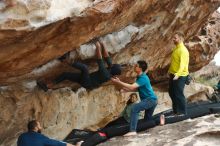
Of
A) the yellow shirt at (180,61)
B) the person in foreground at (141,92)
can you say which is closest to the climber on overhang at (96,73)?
the person in foreground at (141,92)

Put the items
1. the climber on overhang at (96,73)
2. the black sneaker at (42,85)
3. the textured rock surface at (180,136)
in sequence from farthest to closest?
1. the black sneaker at (42,85)
2. the climber on overhang at (96,73)
3. the textured rock surface at (180,136)

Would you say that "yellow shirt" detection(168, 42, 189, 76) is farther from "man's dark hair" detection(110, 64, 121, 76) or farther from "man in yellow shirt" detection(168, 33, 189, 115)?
"man's dark hair" detection(110, 64, 121, 76)

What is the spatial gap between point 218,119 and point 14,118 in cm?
467

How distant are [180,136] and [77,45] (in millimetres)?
2823

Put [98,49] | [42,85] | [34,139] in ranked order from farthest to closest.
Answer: [42,85], [98,49], [34,139]

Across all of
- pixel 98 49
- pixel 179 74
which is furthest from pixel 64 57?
pixel 179 74

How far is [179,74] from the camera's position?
10.6m

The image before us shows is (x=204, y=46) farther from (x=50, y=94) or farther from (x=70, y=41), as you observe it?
(x=70, y=41)

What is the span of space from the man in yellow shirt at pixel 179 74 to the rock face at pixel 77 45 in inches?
49.3

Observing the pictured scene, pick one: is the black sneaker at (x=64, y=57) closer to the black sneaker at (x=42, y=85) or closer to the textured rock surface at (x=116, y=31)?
the textured rock surface at (x=116, y=31)

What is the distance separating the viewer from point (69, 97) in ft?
42.0

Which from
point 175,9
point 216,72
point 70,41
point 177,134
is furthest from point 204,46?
point 216,72

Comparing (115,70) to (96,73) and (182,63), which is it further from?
(182,63)

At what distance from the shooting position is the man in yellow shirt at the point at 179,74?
10.6 m
